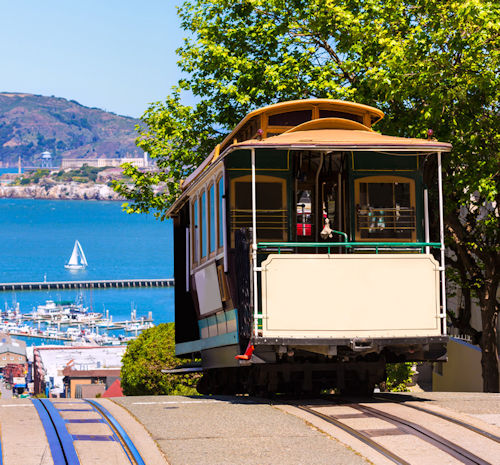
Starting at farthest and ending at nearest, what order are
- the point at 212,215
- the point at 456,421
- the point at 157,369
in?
1. the point at 157,369
2. the point at 212,215
3. the point at 456,421

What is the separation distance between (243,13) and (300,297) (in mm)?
14610

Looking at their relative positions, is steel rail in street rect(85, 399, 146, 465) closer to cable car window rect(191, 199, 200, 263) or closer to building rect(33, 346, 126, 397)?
cable car window rect(191, 199, 200, 263)

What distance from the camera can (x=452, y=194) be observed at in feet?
68.7

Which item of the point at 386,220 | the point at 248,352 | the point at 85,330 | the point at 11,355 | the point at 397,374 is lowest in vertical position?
the point at 11,355

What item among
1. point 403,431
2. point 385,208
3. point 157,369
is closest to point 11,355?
point 157,369

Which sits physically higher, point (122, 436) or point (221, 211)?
point (221, 211)

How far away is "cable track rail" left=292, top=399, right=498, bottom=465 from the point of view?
8414 millimetres

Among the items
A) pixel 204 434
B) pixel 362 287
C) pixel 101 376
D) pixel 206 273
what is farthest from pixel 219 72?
pixel 101 376

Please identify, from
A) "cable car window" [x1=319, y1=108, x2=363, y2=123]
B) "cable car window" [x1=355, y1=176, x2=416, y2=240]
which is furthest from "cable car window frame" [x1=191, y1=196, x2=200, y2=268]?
"cable car window" [x1=355, y1=176, x2=416, y2=240]

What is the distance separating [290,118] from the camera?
1398 cm

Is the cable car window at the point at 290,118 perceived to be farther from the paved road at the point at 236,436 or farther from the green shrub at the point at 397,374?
the green shrub at the point at 397,374

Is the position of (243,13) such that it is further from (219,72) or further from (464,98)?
(464,98)

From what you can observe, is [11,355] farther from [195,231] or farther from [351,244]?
[351,244]

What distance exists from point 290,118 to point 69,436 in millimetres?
6598
